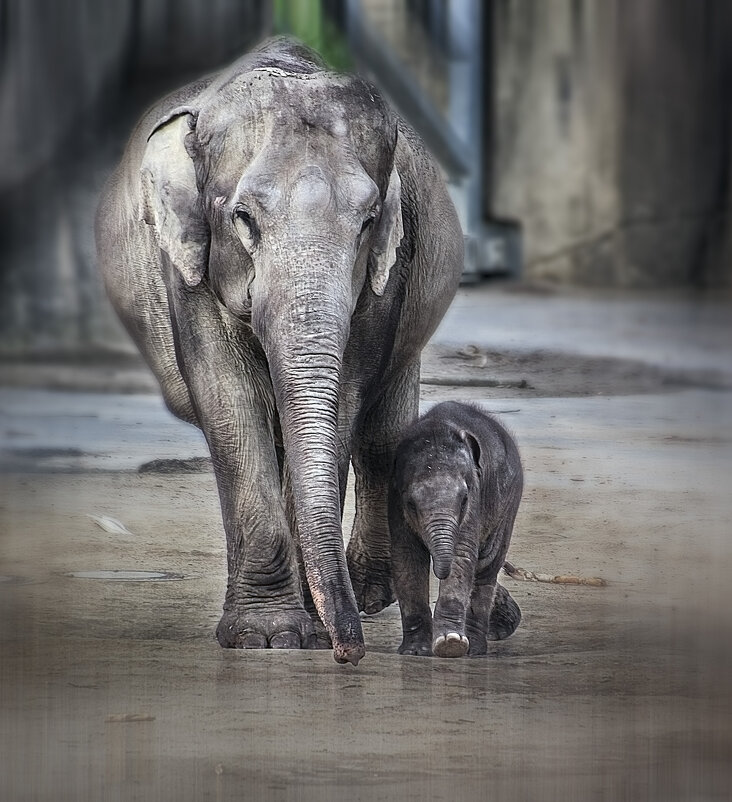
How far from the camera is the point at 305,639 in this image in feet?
14.4

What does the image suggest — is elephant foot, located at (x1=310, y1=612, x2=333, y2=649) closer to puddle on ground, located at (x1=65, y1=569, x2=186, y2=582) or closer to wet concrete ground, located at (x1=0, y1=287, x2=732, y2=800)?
wet concrete ground, located at (x1=0, y1=287, x2=732, y2=800)

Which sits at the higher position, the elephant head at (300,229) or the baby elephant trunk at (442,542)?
the elephant head at (300,229)

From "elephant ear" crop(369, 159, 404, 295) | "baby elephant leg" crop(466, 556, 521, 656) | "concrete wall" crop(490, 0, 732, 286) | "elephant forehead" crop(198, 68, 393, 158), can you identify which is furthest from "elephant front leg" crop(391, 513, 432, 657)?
"elephant forehead" crop(198, 68, 393, 158)

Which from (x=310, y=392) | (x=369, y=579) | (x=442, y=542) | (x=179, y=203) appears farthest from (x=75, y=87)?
(x=369, y=579)

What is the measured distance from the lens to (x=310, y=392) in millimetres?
4117

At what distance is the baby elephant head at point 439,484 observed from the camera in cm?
434

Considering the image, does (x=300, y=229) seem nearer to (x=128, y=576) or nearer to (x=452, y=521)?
(x=452, y=521)

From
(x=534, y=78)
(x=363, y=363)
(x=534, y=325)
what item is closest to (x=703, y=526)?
(x=534, y=325)

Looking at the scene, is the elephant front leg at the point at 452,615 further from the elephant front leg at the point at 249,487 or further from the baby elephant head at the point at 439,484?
the elephant front leg at the point at 249,487

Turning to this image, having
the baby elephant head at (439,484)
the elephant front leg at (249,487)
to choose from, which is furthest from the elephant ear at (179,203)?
the baby elephant head at (439,484)

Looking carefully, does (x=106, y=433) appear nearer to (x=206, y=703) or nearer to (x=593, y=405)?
(x=593, y=405)

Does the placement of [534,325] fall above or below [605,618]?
above

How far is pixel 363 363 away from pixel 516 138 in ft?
2.12

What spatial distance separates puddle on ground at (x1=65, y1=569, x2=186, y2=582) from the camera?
5172mm
